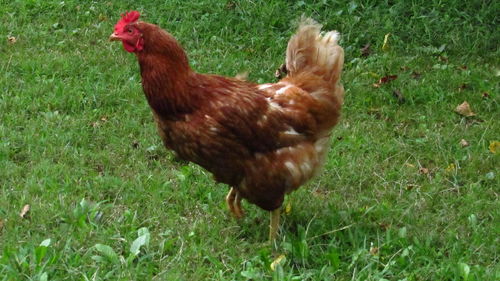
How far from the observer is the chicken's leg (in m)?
5.21

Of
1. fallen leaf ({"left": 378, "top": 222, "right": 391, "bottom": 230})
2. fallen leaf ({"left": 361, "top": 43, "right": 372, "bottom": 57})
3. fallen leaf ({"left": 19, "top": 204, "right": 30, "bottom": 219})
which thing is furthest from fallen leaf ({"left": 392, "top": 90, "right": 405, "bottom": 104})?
fallen leaf ({"left": 19, "top": 204, "right": 30, "bottom": 219})

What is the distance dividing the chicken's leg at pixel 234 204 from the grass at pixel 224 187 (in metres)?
0.08

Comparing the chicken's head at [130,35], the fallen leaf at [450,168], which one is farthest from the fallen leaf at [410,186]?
the chicken's head at [130,35]


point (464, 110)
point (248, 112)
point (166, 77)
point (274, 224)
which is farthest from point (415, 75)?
point (166, 77)

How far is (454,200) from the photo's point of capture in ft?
18.0

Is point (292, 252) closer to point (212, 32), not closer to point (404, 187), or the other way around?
point (404, 187)

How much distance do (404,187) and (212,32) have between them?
345 cm

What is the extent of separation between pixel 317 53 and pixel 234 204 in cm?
121

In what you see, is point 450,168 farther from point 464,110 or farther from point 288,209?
point 288,209

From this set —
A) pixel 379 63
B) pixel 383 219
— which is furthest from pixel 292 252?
pixel 379 63

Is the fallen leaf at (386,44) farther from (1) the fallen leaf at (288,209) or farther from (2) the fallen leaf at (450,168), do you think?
(1) the fallen leaf at (288,209)

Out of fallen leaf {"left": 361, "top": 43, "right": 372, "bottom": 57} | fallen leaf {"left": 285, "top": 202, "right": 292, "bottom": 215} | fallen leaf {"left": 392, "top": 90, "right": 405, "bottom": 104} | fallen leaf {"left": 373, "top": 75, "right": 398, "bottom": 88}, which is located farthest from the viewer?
fallen leaf {"left": 361, "top": 43, "right": 372, "bottom": 57}

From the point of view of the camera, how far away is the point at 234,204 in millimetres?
5250

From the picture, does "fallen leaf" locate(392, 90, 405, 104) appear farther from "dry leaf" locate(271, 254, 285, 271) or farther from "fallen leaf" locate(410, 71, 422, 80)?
"dry leaf" locate(271, 254, 285, 271)
